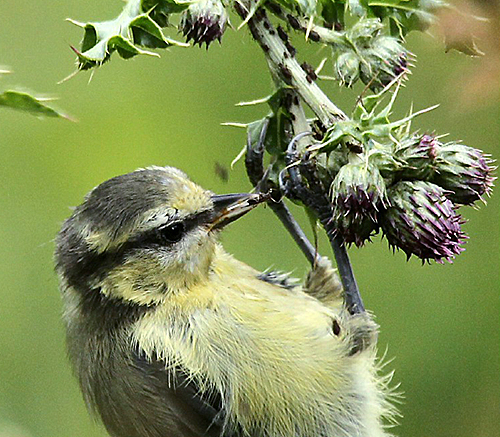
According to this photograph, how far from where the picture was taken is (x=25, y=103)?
6.75 ft

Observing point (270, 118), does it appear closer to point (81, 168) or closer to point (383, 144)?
point (383, 144)

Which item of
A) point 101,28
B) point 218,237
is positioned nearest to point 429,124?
point 218,237

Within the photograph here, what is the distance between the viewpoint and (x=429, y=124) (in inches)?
210

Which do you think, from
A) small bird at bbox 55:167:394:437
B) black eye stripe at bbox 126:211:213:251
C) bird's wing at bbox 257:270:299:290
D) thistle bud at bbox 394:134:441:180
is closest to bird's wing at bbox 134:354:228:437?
small bird at bbox 55:167:394:437

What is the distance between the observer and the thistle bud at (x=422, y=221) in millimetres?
2684

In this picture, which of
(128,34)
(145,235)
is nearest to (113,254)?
(145,235)

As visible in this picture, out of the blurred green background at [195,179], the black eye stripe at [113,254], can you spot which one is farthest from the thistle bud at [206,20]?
the blurred green background at [195,179]

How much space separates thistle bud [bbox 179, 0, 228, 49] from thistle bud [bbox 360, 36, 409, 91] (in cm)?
51

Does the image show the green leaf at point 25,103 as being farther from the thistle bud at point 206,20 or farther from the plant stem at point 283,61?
the plant stem at point 283,61

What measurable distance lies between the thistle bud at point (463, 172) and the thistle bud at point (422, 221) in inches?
1.8

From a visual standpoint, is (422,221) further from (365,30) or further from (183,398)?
(183,398)

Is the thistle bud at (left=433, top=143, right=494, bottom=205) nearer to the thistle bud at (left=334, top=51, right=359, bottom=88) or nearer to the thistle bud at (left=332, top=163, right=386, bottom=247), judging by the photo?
the thistle bud at (left=332, top=163, right=386, bottom=247)

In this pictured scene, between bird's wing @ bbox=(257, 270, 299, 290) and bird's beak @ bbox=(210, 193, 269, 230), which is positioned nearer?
bird's beak @ bbox=(210, 193, 269, 230)

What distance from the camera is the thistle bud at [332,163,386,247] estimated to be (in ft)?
8.71
